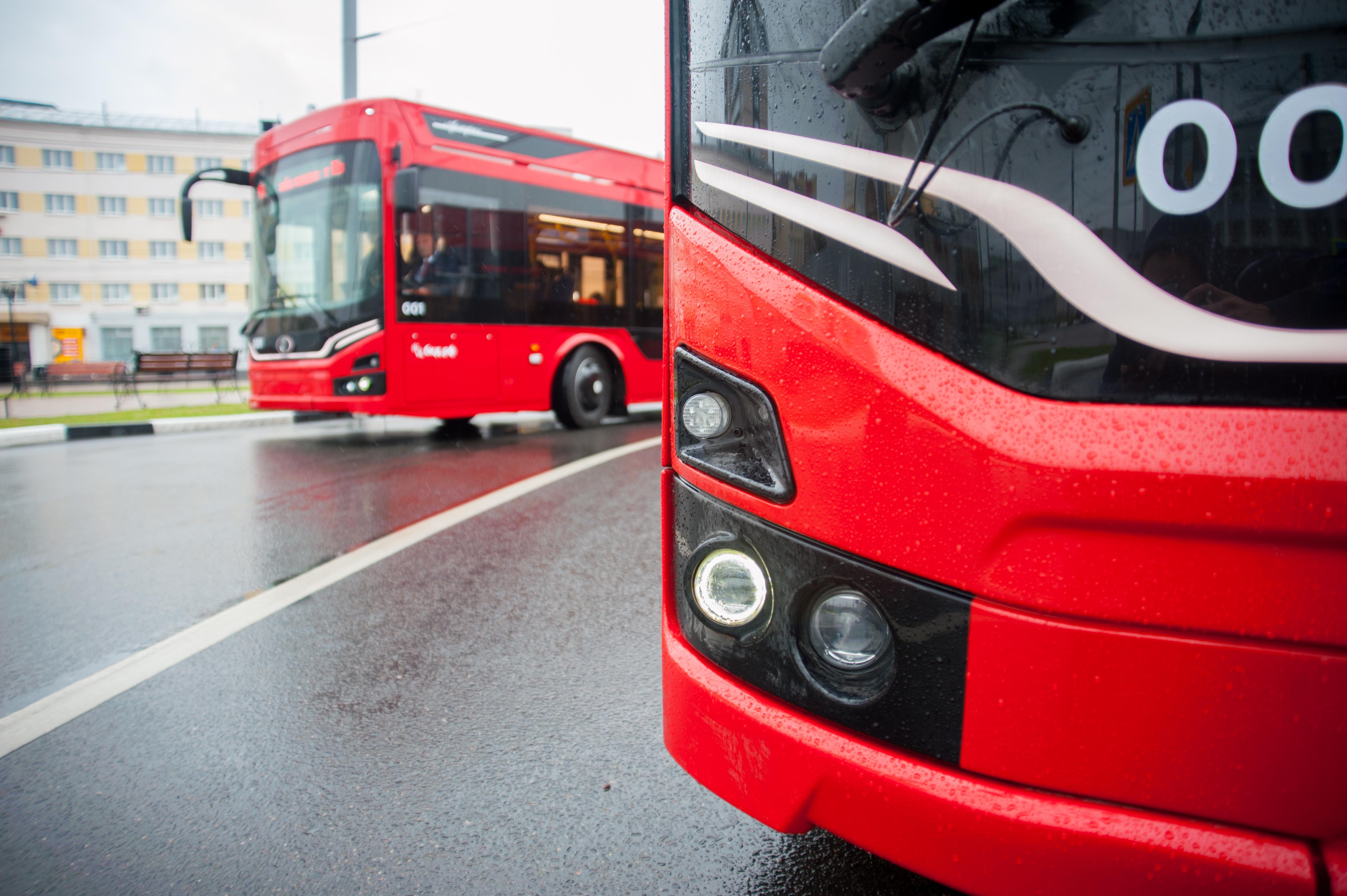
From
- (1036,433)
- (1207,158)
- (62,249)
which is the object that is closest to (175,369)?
(1036,433)

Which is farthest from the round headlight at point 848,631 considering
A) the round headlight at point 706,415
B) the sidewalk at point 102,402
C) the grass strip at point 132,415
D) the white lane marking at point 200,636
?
the sidewalk at point 102,402

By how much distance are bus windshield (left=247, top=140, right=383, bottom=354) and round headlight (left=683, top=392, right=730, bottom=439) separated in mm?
7475

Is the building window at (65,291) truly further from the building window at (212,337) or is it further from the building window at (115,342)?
the building window at (212,337)

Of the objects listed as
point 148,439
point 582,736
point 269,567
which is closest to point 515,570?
point 269,567

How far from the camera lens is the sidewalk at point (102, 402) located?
13320 mm

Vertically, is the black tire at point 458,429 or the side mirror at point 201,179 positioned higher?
the side mirror at point 201,179

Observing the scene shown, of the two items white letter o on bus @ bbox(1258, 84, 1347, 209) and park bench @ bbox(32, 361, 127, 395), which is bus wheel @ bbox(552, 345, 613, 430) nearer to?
white letter o on bus @ bbox(1258, 84, 1347, 209)

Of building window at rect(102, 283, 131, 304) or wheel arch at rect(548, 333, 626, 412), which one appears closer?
wheel arch at rect(548, 333, 626, 412)

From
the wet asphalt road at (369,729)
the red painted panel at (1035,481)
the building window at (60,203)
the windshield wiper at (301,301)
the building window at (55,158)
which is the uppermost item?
the building window at (55,158)

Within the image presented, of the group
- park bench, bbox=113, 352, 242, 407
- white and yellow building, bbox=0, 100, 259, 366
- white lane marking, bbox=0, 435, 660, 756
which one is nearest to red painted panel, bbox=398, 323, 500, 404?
white lane marking, bbox=0, 435, 660, 756

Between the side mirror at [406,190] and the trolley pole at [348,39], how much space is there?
6.53m

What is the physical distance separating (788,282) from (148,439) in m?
10.4

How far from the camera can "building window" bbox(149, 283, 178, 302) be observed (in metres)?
54.5

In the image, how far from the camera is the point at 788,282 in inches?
48.8
